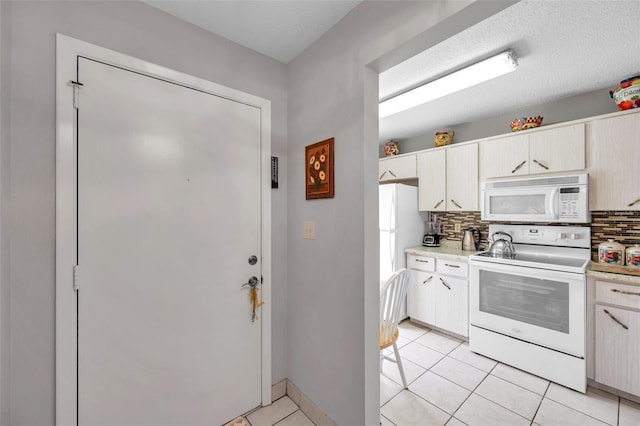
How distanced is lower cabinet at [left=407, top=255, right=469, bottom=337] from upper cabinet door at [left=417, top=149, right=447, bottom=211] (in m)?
0.70

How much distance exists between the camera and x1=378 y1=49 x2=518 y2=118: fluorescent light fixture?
1771mm

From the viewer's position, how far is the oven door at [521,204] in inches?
91.7

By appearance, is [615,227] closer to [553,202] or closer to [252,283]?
[553,202]

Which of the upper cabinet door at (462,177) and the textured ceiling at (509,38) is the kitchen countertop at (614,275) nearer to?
the upper cabinet door at (462,177)

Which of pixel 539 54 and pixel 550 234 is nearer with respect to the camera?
pixel 539 54

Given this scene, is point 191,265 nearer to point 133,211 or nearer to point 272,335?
point 133,211

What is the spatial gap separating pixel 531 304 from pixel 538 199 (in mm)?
978

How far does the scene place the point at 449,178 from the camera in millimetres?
3041

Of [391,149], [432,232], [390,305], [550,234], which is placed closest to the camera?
[390,305]

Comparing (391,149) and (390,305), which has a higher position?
(391,149)

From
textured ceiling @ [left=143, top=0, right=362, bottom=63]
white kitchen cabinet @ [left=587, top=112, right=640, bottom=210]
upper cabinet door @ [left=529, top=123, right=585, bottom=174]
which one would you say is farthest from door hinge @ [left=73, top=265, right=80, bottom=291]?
white kitchen cabinet @ [left=587, top=112, right=640, bottom=210]

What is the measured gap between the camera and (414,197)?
10.9ft

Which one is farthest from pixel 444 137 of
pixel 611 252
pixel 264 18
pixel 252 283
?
pixel 252 283

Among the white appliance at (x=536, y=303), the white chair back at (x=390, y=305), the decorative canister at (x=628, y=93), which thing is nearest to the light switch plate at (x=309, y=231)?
the white chair back at (x=390, y=305)
